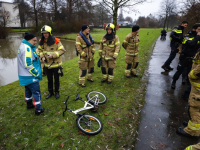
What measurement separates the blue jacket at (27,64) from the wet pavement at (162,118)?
2968 millimetres

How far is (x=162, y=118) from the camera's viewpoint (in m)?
3.75

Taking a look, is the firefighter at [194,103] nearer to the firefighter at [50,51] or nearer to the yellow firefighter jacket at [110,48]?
the yellow firefighter jacket at [110,48]

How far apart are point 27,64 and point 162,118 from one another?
12.6ft

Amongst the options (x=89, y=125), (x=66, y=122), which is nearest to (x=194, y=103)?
(x=89, y=125)

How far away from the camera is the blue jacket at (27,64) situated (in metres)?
3.25

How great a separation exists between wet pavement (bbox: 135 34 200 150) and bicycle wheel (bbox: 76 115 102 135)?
0.98 metres

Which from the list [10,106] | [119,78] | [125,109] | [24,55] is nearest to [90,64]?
[119,78]

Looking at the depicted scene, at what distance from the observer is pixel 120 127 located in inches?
135

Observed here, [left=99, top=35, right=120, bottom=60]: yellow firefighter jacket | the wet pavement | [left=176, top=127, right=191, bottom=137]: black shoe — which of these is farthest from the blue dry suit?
[left=176, top=127, right=191, bottom=137]: black shoe

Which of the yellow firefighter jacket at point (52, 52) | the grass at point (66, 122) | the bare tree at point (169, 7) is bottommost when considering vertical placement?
the grass at point (66, 122)

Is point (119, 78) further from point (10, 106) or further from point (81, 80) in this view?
point (10, 106)

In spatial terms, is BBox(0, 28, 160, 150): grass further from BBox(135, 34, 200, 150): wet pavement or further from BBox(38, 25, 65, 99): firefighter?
BBox(38, 25, 65, 99): firefighter

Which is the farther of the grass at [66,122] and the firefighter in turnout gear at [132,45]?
the firefighter in turnout gear at [132,45]

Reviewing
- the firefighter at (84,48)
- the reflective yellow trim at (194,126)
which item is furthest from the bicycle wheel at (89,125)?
the firefighter at (84,48)
